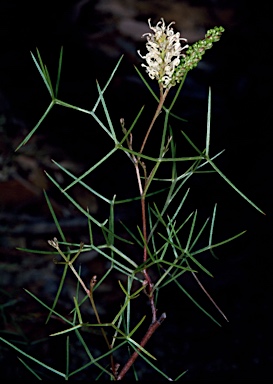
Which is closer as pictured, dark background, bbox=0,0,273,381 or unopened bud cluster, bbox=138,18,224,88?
unopened bud cluster, bbox=138,18,224,88

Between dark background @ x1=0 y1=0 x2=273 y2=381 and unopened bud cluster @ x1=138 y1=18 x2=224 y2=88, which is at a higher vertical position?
unopened bud cluster @ x1=138 y1=18 x2=224 y2=88

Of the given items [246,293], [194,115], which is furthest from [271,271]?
[194,115]

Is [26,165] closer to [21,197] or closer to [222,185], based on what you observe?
[21,197]

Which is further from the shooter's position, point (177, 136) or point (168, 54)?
point (177, 136)

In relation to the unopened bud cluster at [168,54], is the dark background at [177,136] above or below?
below

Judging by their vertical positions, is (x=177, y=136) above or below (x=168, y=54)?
below

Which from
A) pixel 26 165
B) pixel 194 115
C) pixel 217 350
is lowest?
pixel 217 350

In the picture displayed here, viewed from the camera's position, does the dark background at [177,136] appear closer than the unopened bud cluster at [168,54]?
No

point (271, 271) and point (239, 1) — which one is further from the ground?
point (239, 1)
